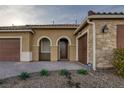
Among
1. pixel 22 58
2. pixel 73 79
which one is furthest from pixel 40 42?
pixel 73 79

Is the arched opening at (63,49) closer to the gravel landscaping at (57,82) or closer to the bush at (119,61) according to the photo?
the bush at (119,61)

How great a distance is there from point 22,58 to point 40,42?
3079mm

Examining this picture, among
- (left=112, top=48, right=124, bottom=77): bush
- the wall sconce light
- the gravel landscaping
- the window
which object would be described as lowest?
the gravel landscaping

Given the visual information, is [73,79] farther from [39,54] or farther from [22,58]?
[39,54]

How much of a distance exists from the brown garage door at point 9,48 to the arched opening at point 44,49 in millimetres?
2840

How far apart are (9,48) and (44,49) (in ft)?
12.4

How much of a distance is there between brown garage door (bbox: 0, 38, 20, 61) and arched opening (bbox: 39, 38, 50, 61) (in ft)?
9.32

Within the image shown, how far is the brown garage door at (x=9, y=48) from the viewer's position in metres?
18.5

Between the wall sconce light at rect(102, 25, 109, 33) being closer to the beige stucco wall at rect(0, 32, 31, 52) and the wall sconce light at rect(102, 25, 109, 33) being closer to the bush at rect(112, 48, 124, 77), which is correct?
the bush at rect(112, 48, 124, 77)

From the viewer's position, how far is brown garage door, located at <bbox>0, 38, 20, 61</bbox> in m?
18.5

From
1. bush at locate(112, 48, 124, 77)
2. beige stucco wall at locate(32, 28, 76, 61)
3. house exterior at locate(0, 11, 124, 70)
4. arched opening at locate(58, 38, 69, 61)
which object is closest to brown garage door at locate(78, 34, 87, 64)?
house exterior at locate(0, 11, 124, 70)

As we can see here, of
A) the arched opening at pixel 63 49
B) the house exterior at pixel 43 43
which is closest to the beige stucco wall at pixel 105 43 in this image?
the house exterior at pixel 43 43

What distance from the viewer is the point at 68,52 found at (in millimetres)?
20188

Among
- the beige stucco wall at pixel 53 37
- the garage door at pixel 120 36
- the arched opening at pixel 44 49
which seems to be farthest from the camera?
the arched opening at pixel 44 49
